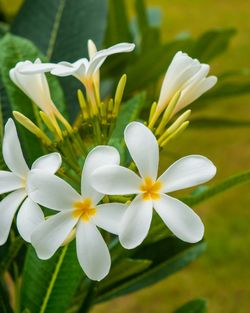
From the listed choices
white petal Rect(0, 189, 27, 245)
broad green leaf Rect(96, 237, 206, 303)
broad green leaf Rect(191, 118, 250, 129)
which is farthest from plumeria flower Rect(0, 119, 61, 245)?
broad green leaf Rect(191, 118, 250, 129)

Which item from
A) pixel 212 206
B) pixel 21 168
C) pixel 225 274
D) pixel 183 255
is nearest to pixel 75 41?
pixel 183 255

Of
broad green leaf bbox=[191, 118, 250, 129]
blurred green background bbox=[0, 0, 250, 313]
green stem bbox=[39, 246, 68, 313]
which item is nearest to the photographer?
green stem bbox=[39, 246, 68, 313]

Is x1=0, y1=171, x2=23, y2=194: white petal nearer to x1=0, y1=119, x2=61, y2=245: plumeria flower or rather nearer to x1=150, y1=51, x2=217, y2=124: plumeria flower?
x1=0, y1=119, x2=61, y2=245: plumeria flower

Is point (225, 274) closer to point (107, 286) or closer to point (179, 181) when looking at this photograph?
point (107, 286)

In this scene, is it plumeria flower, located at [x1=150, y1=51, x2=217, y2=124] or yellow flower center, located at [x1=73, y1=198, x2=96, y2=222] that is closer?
yellow flower center, located at [x1=73, y1=198, x2=96, y2=222]

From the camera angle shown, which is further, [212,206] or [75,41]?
[212,206]
